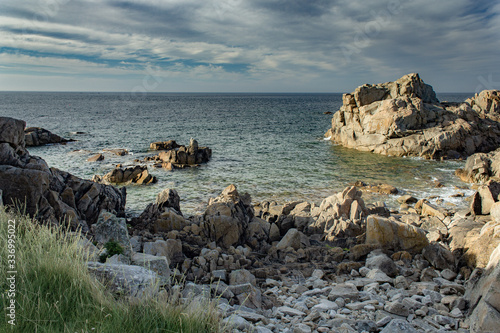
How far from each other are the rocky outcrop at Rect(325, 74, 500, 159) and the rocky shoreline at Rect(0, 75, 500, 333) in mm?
22742

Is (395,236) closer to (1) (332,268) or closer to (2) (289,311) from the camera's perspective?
(1) (332,268)

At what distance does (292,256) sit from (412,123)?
37626 mm

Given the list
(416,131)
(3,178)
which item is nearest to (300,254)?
(3,178)

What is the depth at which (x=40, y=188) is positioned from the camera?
1280 cm

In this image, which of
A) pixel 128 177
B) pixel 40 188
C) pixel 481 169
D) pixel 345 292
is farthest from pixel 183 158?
pixel 345 292

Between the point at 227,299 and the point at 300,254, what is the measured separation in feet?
16.0

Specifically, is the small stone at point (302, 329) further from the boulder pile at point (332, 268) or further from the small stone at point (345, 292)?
the small stone at point (345, 292)

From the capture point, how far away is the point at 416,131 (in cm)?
4316

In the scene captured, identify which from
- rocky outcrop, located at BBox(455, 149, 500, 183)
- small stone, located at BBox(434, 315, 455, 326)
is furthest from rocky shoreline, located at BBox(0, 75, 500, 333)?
rocky outcrop, located at BBox(455, 149, 500, 183)

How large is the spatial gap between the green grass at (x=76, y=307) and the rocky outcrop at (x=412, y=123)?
4166 centimetres

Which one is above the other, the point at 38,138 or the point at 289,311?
the point at 38,138

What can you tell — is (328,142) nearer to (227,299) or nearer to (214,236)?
(214,236)

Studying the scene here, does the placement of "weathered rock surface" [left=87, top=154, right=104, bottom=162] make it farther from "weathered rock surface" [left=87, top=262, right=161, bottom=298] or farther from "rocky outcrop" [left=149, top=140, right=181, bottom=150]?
"weathered rock surface" [left=87, top=262, right=161, bottom=298]

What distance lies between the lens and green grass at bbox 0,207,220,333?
5203 millimetres
